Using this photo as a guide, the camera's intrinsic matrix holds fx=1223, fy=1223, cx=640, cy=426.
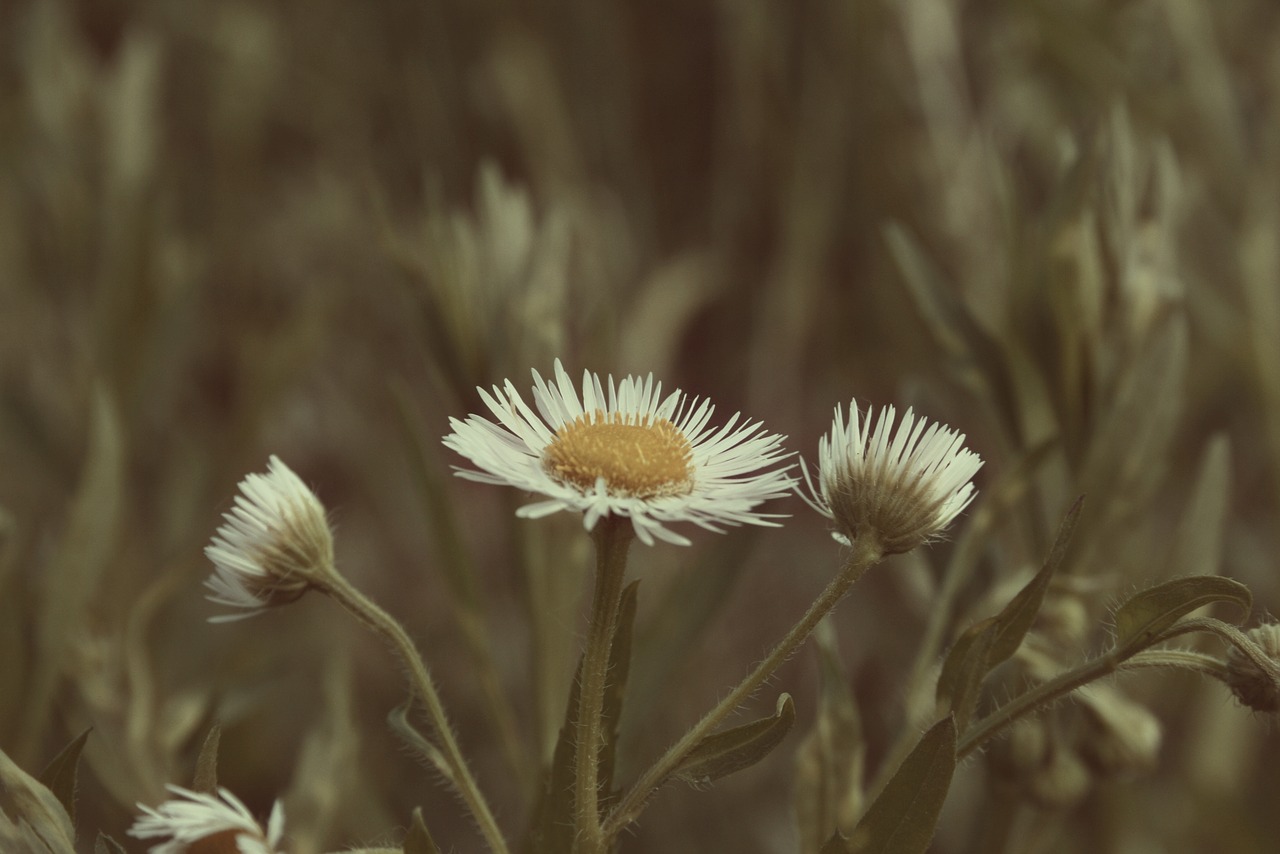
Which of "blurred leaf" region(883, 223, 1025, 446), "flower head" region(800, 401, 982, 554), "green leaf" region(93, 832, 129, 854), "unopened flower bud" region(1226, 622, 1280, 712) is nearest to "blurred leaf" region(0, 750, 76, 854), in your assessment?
"green leaf" region(93, 832, 129, 854)

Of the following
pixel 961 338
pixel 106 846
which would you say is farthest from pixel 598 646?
pixel 961 338

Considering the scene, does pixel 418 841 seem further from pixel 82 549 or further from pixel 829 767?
pixel 82 549

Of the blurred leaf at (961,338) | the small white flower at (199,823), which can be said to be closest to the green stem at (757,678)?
the small white flower at (199,823)

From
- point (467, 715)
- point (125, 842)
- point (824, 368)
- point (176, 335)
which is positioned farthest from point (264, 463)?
point (125, 842)

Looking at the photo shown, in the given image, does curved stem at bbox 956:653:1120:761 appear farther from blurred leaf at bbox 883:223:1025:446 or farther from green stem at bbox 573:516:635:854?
blurred leaf at bbox 883:223:1025:446

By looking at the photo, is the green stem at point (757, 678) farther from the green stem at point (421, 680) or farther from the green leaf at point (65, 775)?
the green leaf at point (65, 775)

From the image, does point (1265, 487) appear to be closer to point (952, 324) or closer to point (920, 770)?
point (952, 324)
